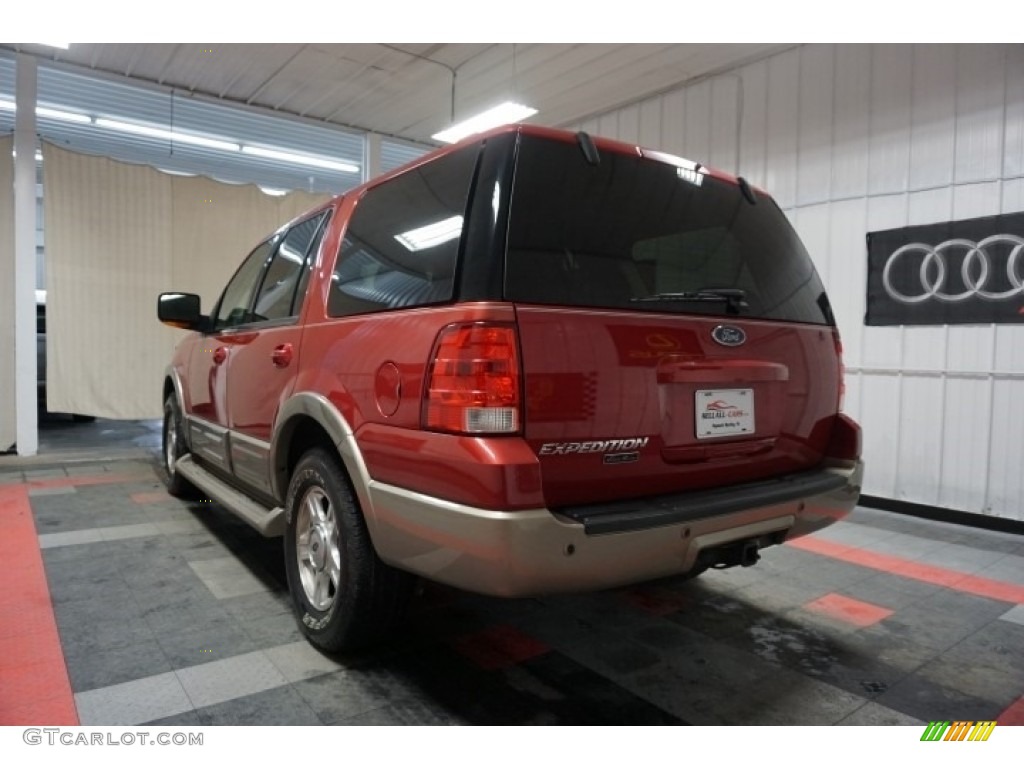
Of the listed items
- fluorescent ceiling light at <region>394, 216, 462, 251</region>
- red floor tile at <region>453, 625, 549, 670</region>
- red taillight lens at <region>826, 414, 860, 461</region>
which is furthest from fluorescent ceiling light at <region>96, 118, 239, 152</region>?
red taillight lens at <region>826, 414, 860, 461</region>

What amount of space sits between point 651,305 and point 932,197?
408 cm

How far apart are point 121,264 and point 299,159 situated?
3.89m

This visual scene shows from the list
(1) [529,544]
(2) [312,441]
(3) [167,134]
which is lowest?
(1) [529,544]

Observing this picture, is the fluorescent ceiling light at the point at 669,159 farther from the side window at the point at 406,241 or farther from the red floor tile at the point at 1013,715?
the red floor tile at the point at 1013,715

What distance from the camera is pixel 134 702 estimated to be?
194cm

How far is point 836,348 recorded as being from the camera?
96.1 inches

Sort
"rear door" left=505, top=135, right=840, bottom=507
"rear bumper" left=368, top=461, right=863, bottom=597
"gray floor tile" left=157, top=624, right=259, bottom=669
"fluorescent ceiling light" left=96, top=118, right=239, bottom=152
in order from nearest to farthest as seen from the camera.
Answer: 1. "rear bumper" left=368, top=461, right=863, bottom=597
2. "rear door" left=505, top=135, right=840, bottom=507
3. "gray floor tile" left=157, top=624, right=259, bottom=669
4. "fluorescent ceiling light" left=96, top=118, right=239, bottom=152

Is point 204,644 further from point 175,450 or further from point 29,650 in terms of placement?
point 175,450

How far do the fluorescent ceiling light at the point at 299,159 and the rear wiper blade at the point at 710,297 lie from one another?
9.09 meters

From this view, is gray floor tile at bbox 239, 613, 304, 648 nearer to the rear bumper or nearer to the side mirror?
the rear bumper

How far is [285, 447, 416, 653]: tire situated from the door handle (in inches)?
16.4

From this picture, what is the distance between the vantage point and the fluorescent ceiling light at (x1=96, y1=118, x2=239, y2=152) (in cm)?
841

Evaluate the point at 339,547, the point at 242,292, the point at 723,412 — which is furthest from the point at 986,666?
the point at 242,292

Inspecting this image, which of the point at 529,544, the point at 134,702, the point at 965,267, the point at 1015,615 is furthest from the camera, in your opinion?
the point at 965,267
